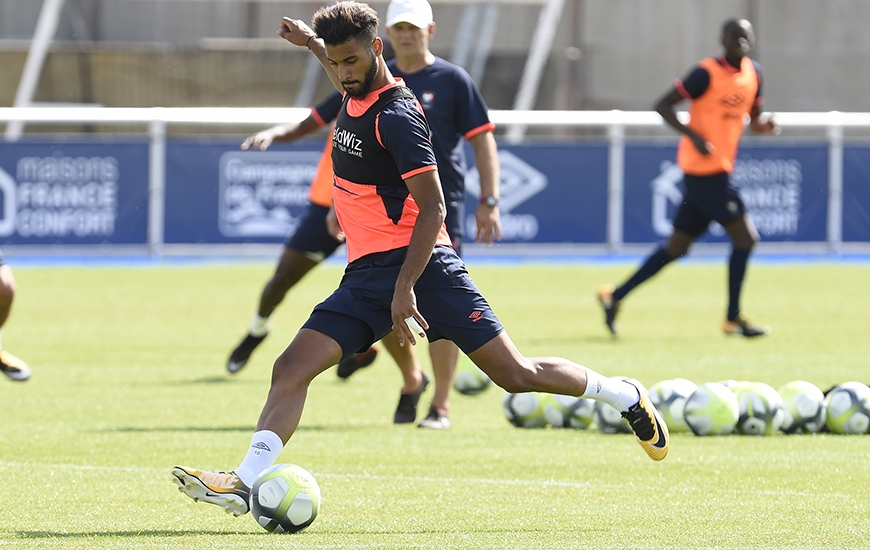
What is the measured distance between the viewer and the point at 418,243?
236 inches

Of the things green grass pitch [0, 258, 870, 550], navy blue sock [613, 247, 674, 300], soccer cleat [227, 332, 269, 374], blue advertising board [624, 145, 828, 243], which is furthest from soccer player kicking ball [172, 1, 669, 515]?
blue advertising board [624, 145, 828, 243]

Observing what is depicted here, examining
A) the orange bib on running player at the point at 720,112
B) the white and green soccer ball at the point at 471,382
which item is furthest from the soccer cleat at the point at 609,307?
the white and green soccer ball at the point at 471,382

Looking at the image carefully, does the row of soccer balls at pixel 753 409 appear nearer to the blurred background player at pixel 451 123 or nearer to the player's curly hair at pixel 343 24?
the blurred background player at pixel 451 123

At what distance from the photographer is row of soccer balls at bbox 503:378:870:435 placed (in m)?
8.66

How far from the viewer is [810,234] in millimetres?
23875

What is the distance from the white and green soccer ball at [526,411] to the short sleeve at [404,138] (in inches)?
132

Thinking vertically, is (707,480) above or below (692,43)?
below

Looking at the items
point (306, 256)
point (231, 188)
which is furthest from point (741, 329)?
point (231, 188)

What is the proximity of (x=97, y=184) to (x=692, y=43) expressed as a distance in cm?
1410

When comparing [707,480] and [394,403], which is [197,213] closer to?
[394,403]

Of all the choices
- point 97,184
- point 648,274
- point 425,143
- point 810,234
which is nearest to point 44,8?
point 97,184

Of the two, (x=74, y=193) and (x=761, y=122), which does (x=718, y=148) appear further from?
(x=74, y=193)

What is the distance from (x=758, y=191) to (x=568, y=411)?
50.1 ft

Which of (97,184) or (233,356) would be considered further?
(97,184)
